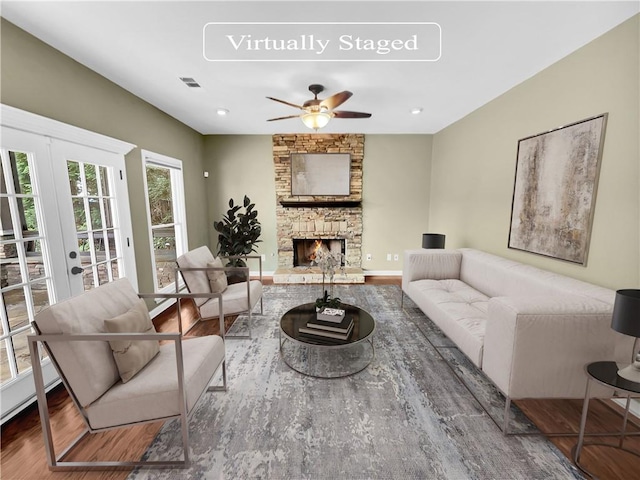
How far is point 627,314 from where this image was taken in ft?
4.28

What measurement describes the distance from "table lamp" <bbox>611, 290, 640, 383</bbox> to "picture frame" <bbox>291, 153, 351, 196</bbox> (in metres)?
4.04

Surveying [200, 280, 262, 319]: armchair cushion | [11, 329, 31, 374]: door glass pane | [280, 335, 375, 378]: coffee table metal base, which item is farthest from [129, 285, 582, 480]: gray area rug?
[11, 329, 31, 374]: door glass pane

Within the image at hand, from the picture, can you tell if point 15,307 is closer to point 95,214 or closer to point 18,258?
point 18,258

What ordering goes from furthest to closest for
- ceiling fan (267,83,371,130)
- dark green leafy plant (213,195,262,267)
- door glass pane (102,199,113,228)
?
dark green leafy plant (213,195,262,267)
door glass pane (102,199,113,228)
ceiling fan (267,83,371,130)

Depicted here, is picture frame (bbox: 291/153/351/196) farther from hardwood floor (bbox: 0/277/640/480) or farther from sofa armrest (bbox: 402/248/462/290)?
hardwood floor (bbox: 0/277/640/480)

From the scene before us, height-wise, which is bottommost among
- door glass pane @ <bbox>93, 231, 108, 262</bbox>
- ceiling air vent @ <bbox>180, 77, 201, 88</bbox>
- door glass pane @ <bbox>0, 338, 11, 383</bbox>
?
door glass pane @ <bbox>0, 338, 11, 383</bbox>

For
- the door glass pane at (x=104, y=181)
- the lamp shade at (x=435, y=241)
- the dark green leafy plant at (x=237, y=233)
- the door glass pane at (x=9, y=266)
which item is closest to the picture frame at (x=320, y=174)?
the dark green leafy plant at (x=237, y=233)

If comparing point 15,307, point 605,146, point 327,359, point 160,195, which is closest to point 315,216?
point 160,195

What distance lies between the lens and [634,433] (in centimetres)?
160

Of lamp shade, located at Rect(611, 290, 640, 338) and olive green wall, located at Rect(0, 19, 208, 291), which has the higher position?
olive green wall, located at Rect(0, 19, 208, 291)

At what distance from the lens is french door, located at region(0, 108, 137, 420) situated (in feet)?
6.01

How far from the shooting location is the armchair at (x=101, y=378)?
52.0 inches

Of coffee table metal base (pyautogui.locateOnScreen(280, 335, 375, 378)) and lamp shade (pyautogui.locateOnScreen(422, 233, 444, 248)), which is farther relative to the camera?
lamp shade (pyautogui.locateOnScreen(422, 233, 444, 248))

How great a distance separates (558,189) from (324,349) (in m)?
2.49
